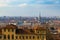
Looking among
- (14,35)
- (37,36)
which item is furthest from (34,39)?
(14,35)

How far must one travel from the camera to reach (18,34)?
1522 centimetres

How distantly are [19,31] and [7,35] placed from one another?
962mm

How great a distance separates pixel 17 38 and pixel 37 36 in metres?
1.36

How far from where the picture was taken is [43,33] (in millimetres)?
15453

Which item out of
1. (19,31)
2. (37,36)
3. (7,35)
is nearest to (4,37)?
(7,35)

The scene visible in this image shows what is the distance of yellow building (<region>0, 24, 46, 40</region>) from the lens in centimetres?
1486

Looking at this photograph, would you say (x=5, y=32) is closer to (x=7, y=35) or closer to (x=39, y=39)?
(x=7, y=35)

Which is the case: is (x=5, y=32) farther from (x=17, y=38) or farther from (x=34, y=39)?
(x=34, y=39)

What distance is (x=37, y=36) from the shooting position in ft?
50.3

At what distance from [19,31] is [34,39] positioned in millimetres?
1165

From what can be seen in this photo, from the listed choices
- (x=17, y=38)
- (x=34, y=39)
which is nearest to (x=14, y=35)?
(x=17, y=38)

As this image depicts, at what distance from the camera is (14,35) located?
49.5ft

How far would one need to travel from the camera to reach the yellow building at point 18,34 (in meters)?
A: 14.9

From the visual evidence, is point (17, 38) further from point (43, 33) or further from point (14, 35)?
point (43, 33)
